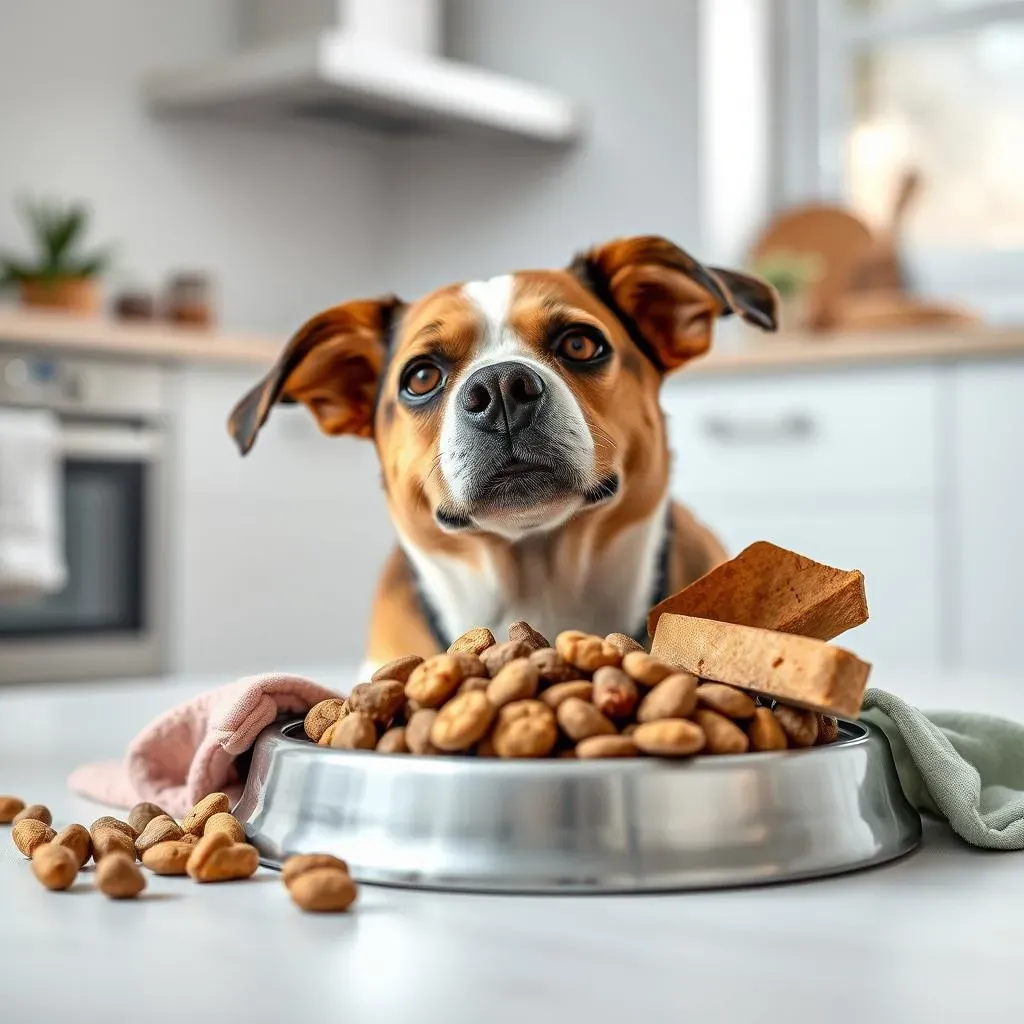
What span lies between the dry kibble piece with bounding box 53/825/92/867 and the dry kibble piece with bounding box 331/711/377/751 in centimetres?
12

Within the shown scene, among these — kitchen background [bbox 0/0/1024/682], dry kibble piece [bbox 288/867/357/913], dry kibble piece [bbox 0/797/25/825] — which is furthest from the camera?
kitchen background [bbox 0/0/1024/682]

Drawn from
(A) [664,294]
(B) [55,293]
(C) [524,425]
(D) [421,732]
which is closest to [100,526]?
(B) [55,293]

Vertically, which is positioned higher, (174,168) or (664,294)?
(174,168)

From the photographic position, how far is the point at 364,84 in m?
3.63

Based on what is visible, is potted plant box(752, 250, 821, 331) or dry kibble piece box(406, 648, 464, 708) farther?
potted plant box(752, 250, 821, 331)

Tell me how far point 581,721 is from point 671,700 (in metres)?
0.04

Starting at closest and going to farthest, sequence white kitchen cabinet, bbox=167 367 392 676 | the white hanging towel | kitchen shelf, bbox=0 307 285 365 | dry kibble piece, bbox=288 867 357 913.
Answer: dry kibble piece, bbox=288 867 357 913 < the white hanging towel < kitchen shelf, bbox=0 307 285 365 < white kitchen cabinet, bbox=167 367 392 676

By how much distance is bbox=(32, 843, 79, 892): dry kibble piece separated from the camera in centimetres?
57

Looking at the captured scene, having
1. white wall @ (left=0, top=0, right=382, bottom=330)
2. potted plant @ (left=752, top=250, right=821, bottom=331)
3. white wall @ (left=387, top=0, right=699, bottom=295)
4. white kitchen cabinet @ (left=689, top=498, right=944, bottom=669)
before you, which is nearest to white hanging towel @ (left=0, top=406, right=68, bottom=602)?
white wall @ (left=0, top=0, right=382, bottom=330)

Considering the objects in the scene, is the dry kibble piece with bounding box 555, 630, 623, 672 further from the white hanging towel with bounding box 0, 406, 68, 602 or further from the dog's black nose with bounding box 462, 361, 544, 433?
the white hanging towel with bounding box 0, 406, 68, 602

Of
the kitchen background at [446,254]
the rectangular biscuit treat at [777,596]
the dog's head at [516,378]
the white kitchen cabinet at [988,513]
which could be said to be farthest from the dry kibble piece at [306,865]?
the white kitchen cabinet at [988,513]

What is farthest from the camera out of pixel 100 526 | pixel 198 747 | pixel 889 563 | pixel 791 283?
pixel 791 283

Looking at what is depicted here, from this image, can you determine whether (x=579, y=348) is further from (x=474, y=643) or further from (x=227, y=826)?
(x=227, y=826)

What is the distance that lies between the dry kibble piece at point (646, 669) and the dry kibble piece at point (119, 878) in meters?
0.22
